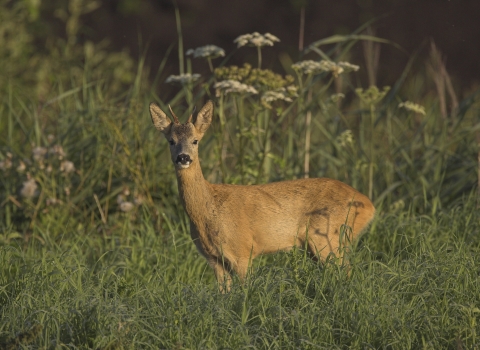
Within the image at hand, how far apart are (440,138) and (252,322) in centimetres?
377

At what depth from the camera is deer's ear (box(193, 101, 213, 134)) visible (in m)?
5.78

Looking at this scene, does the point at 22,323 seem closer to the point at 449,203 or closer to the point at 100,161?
the point at 100,161

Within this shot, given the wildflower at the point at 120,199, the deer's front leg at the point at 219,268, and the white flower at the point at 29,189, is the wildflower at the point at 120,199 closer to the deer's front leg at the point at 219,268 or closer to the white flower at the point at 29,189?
the white flower at the point at 29,189

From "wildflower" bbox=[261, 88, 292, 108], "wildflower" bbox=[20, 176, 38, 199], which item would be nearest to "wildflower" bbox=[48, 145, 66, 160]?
"wildflower" bbox=[20, 176, 38, 199]

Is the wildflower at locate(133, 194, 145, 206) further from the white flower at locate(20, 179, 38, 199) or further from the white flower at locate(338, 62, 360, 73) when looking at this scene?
the white flower at locate(338, 62, 360, 73)

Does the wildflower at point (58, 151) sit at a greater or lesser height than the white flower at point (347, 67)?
lesser

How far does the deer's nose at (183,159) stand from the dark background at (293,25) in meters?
7.00

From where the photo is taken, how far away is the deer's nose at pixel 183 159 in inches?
212

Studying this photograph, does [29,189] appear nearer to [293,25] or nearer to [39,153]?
[39,153]

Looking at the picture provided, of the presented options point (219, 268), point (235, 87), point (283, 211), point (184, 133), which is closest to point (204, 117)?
point (184, 133)

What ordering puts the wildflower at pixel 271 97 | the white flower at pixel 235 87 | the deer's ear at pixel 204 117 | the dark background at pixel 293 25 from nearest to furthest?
the deer's ear at pixel 204 117 < the white flower at pixel 235 87 < the wildflower at pixel 271 97 < the dark background at pixel 293 25

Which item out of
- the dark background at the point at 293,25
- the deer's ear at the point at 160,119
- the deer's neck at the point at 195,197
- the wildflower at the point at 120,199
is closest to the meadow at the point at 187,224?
the wildflower at the point at 120,199

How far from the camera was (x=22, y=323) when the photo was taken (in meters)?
4.43

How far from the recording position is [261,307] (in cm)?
464
